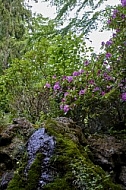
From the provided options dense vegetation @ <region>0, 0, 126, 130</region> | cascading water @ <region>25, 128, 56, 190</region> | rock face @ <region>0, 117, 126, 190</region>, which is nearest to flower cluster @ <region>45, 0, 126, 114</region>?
dense vegetation @ <region>0, 0, 126, 130</region>

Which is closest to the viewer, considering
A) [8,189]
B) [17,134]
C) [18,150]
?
[8,189]

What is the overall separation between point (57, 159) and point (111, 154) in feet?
2.70

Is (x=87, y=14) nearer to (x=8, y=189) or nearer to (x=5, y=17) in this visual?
(x=8, y=189)

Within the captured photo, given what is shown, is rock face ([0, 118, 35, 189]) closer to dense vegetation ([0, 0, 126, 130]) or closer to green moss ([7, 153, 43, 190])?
green moss ([7, 153, 43, 190])

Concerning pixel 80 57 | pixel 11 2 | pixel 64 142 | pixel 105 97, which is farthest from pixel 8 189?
pixel 11 2

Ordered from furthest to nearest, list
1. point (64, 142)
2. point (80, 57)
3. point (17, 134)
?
point (80, 57)
point (17, 134)
point (64, 142)

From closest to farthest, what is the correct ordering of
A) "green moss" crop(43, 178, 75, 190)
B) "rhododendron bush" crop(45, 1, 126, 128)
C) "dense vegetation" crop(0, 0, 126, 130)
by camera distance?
"green moss" crop(43, 178, 75, 190) < "rhododendron bush" crop(45, 1, 126, 128) < "dense vegetation" crop(0, 0, 126, 130)

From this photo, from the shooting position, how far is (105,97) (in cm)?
336

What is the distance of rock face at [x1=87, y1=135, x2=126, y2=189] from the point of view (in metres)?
2.84

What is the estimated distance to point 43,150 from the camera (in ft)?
8.13

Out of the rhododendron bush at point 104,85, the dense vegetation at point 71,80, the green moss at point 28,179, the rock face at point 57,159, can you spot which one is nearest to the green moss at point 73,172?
the rock face at point 57,159

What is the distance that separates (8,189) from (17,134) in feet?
2.92

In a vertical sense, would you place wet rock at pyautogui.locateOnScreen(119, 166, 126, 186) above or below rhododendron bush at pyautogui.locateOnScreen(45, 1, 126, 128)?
below

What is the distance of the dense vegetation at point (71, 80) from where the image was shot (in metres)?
3.65
